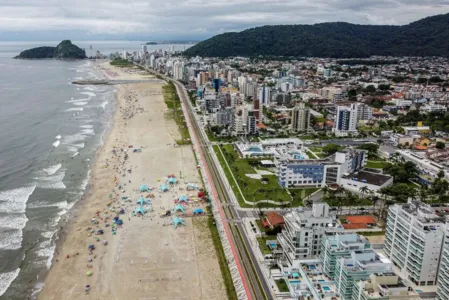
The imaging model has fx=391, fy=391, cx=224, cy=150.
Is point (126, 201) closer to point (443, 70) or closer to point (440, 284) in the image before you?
point (440, 284)

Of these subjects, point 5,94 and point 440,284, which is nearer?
point 440,284

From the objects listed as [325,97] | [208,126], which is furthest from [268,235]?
[325,97]

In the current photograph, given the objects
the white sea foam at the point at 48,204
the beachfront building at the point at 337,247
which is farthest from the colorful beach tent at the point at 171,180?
the beachfront building at the point at 337,247

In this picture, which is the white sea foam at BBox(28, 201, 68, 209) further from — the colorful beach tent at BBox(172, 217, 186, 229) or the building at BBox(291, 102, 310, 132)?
the building at BBox(291, 102, 310, 132)

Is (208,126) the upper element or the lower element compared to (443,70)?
lower

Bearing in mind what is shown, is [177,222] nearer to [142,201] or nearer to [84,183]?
[142,201]

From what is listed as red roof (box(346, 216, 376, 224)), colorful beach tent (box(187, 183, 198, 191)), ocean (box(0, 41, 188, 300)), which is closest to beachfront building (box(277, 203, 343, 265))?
red roof (box(346, 216, 376, 224))

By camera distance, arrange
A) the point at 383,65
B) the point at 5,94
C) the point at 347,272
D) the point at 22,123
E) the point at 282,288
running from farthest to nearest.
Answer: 1. the point at 383,65
2. the point at 5,94
3. the point at 22,123
4. the point at 282,288
5. the point at 347,272
